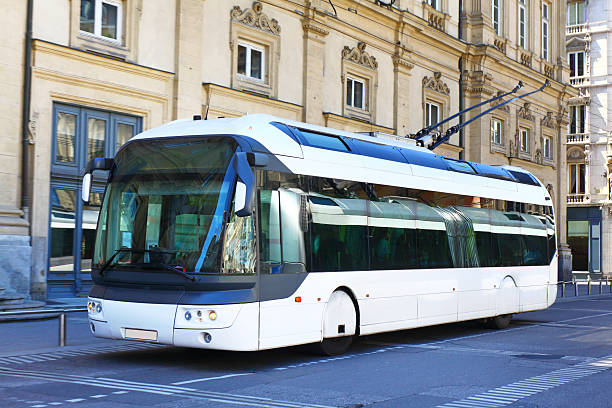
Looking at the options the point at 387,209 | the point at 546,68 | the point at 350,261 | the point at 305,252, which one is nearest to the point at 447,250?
the point at 387,209

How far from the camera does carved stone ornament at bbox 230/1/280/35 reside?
23.1 m

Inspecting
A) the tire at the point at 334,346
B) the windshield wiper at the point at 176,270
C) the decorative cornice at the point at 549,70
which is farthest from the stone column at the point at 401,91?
the windshield wiper at the point at 176,270

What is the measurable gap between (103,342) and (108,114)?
8.44 meters

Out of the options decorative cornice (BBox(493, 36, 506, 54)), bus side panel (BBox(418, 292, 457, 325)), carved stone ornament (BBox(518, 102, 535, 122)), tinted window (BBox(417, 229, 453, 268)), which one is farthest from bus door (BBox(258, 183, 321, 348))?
carved stone ornament (BBox(518, 102, 535, 122))

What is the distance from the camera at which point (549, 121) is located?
140ft

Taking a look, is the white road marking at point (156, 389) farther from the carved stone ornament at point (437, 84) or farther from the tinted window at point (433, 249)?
the carved stone ornament at point (437, 84)

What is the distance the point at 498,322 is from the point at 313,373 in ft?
26.3

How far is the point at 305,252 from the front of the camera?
11.2 meters

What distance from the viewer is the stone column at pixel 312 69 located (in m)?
25.6

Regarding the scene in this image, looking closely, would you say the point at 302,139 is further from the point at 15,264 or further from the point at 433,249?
the point at 15,264

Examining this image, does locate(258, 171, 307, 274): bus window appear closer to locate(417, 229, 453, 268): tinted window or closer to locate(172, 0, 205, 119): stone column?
locate(417, 229, 453, 268): tinted window

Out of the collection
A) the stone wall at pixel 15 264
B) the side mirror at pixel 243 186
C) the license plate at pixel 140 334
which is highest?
the side mirror at pixel 243 186

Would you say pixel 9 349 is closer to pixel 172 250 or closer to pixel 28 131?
pixel 172 250

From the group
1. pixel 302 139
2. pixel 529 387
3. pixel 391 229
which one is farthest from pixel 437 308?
pixel 529 387
